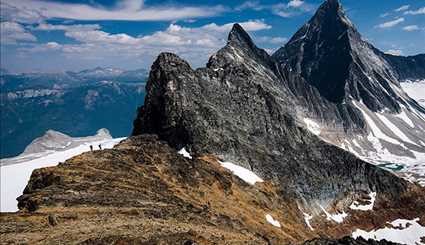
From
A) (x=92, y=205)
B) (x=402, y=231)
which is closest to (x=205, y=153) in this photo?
(x=402, y=231)

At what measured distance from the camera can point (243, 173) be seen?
11006cm

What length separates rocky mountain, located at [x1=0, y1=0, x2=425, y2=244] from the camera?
45281 millimetres

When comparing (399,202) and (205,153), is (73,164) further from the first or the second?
(399,202)

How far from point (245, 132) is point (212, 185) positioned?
124 ft

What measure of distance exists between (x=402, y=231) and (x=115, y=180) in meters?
81.6

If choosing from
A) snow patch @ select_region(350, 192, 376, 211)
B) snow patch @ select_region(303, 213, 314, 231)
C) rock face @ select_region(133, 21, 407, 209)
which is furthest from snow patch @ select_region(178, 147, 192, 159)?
snow patch @ select_region(350, 192, 376, 211)

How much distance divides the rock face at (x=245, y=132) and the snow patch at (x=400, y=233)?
40.2 feet

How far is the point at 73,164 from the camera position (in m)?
70.4

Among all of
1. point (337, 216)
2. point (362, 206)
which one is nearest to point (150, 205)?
point (337, 216)

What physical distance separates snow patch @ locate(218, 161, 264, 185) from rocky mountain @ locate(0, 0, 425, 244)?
16.1 inches

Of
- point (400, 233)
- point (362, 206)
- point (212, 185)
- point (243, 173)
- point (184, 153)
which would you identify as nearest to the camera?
point (212, 185)

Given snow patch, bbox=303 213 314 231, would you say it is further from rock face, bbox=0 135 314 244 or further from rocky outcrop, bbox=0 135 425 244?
rock face, bbox=0 135 314 244

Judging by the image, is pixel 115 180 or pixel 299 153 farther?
pixel 299 153

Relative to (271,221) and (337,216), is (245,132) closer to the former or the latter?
(337,216)
